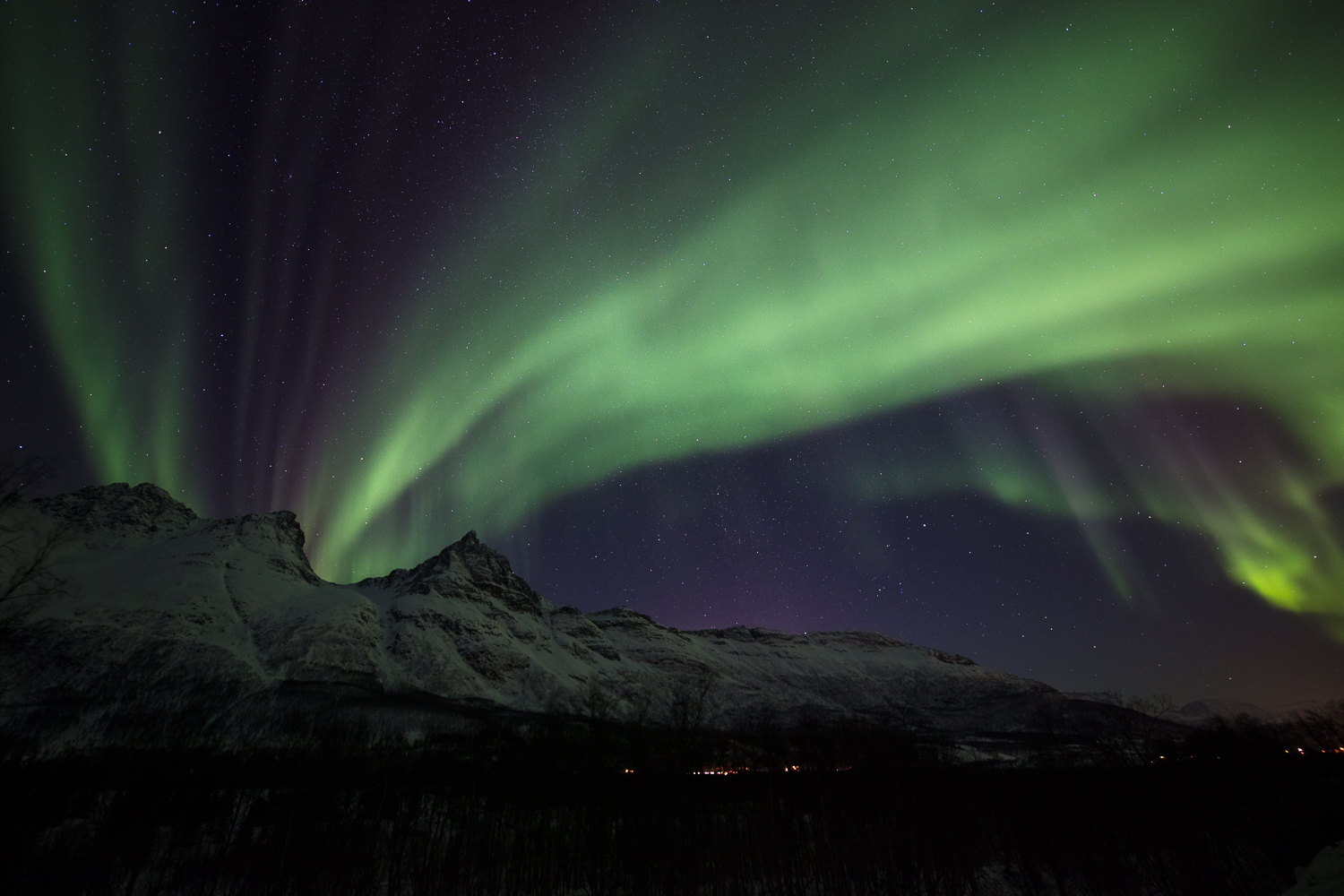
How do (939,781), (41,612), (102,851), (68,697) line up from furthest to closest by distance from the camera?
(41,612)
(68,697)
(939,781)
(102,851)

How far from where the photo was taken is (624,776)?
4566 centimetres

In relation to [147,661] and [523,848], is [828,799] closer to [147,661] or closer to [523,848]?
[523,848]

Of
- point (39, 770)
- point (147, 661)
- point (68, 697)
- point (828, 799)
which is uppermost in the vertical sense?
point (147, 661)

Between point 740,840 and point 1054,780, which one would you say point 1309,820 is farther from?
point 740,840

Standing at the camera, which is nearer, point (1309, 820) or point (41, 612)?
point (1309, 820)

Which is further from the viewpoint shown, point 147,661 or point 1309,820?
point 147,661

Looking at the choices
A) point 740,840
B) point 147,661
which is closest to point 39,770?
point 740,840

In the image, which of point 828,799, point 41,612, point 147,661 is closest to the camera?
point 828,799

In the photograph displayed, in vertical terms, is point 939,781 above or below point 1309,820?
above

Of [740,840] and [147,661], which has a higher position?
[147,661]

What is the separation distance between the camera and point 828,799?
44844mm

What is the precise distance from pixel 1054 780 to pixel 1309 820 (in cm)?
1692

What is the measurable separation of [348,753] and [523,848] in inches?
660

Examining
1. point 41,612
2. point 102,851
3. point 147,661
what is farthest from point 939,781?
point 41,612
